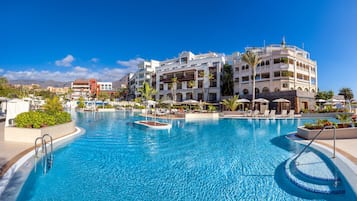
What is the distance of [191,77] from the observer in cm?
5188

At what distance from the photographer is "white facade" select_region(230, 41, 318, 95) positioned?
37969mm

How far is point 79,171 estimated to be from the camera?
6.71 m

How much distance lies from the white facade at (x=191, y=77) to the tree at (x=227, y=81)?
3.84ft

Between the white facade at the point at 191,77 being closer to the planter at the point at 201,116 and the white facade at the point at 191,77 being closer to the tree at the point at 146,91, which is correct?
the tree at the point at 146,91

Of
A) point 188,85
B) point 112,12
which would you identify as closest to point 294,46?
point 188,85

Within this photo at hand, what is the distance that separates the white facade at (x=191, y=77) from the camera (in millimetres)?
48656

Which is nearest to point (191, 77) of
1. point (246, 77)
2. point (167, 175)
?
point (246, 77)

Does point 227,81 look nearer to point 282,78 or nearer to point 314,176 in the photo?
point 282,78

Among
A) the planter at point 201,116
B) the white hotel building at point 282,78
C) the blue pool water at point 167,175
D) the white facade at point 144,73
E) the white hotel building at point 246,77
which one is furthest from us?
the white facade at point 144,73

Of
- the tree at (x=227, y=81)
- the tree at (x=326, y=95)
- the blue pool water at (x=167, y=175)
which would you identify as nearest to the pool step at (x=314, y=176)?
Answer: the blue pool water at (x=167, y=175)

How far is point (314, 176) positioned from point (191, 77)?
46785 mm

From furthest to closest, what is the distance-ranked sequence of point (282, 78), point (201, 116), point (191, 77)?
point (191, 77) < point (282, 78) < point (201, 116)

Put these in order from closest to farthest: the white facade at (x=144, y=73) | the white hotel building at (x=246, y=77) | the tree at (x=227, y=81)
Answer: the white hotel building at (x=246, y=77)
the tree at (x=227, y=81)
the white facade at (x=144, y=73)

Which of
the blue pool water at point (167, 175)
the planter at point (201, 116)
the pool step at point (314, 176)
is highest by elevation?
the planter at point (201, 116)
